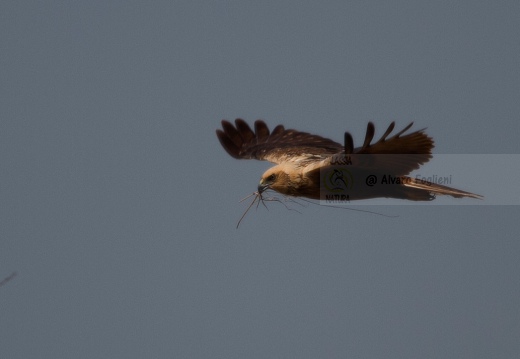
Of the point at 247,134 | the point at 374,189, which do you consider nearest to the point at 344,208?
the point at 374,189

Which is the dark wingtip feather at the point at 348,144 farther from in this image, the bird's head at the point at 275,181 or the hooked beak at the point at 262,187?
the hooked beak at the point at 262,187

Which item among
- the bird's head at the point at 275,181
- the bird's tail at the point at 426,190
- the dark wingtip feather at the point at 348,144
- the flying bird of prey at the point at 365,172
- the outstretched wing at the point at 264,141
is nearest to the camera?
the dark wingtip feather at the point at 348,144

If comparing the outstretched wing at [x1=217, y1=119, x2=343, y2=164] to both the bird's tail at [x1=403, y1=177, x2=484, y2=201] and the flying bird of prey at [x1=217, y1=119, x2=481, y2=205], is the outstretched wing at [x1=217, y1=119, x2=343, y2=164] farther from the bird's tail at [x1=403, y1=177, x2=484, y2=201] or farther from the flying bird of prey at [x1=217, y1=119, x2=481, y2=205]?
the bird's tail at [x1=403, y1=177, x2=484, y2=201]

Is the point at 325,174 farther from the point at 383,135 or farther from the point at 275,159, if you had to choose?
the point at 275,159

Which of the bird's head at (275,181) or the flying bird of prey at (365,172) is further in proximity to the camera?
the bird's head at (275,181)

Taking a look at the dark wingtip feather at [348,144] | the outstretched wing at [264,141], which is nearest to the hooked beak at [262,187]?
the outstretched wing at [264,141]

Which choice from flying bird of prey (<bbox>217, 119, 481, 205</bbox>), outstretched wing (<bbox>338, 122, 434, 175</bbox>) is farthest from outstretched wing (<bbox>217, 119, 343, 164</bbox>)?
outstretched wing (<bbox>338, 122, 434, 175</bbox>)
